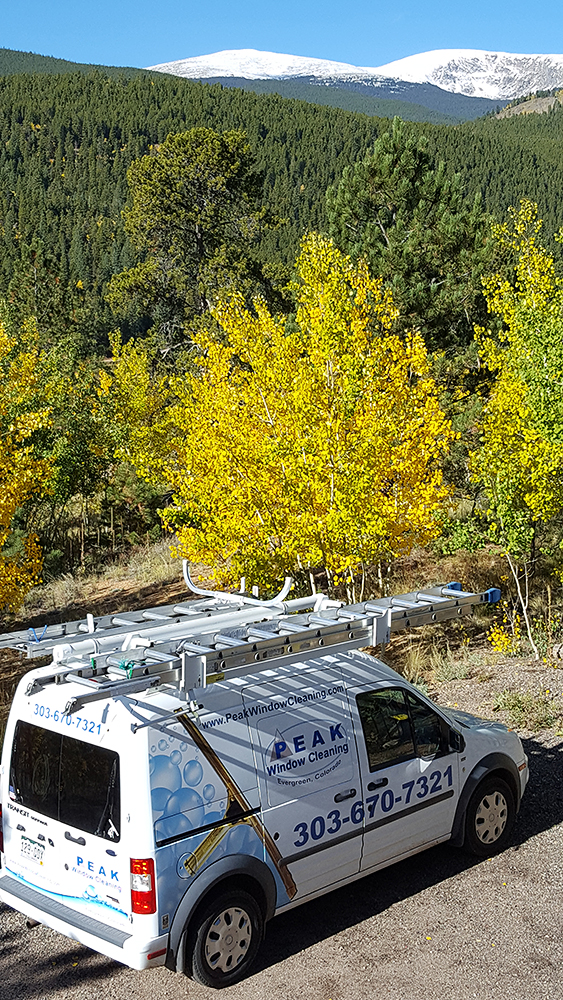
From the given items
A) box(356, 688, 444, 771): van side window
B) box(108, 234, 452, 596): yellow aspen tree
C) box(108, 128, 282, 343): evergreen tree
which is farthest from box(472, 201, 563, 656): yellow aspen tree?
box(108, 128, 282, 343): evergreen tree

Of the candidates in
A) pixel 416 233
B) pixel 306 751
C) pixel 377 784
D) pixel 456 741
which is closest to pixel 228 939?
pixel 306 751

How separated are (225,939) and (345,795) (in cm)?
113

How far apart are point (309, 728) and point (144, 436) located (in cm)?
2228

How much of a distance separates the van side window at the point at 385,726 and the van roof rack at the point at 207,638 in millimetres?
446

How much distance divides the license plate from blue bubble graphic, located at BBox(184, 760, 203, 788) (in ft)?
3.50

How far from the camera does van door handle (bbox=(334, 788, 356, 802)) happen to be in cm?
565

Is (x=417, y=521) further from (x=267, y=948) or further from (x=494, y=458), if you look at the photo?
(x=267, y=948)

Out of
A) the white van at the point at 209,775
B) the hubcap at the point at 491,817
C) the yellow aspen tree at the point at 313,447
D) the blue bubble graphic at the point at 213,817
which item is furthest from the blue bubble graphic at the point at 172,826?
the yellow aspen tree at the point at 313,447

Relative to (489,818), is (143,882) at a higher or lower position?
higher

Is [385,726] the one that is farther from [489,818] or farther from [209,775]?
[209,775]

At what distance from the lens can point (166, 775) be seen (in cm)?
478

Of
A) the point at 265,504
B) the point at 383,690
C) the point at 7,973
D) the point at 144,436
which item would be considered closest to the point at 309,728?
the point at 383,690

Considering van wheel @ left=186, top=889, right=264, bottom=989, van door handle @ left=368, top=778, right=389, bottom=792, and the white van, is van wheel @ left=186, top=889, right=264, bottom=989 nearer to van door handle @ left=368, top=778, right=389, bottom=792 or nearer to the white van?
the white van

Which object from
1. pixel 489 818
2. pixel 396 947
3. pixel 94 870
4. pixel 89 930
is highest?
pixel 94 870
